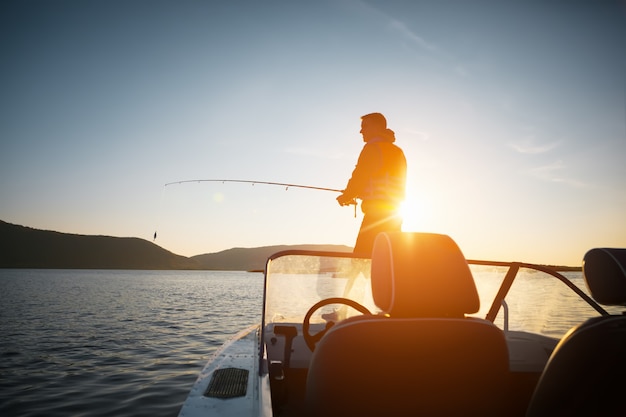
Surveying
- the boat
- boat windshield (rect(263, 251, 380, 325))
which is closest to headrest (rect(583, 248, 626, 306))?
the boat

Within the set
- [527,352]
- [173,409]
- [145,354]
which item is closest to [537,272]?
[527,352]

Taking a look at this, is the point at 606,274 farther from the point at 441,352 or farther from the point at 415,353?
the point at 415,353

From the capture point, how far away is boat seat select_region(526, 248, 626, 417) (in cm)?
159

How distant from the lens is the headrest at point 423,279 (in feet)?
5.62

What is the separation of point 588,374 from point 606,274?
1.80ft

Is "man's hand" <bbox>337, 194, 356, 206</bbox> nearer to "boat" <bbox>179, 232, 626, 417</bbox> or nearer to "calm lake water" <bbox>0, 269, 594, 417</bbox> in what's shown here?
"calm lake water" <bbox>0, 269, 594, 417</bbox>

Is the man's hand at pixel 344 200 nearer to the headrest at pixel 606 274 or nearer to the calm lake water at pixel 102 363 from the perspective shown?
the headrest at pixel 606 274

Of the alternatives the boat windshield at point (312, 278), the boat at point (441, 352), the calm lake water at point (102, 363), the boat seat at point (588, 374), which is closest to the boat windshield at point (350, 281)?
the boat windshield at point (312, 278)

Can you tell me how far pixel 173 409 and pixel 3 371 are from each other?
17.4ft

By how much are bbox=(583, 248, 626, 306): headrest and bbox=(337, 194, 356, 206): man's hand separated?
318cm

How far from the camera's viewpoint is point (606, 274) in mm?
1906

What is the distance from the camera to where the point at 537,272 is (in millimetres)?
3777

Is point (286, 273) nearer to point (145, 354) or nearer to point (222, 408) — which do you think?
point (222, 408)

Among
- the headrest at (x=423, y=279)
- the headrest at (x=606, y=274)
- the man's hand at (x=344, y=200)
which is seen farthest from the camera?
the man's hand at (x=344, y=200)
